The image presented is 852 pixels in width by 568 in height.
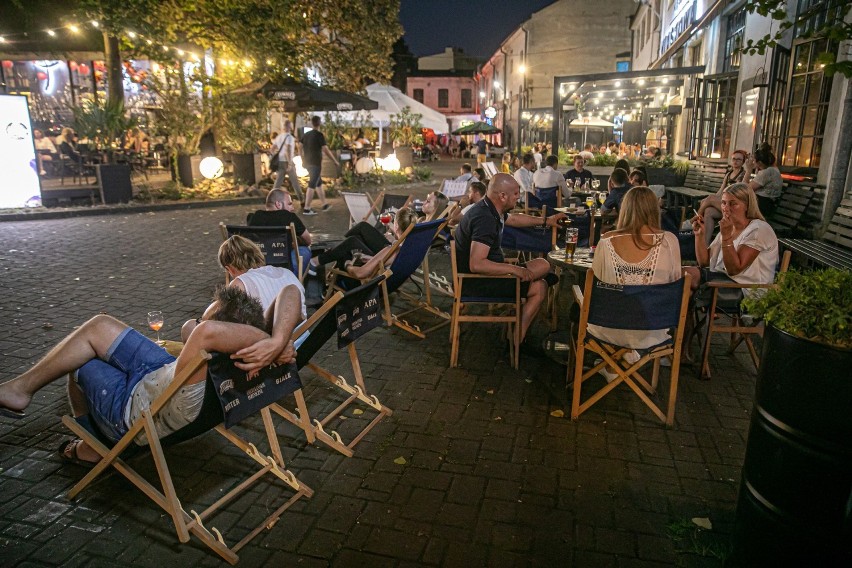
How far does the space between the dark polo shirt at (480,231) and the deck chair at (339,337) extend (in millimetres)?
1224

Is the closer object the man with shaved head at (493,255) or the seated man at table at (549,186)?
the man with shaved head at (493,255)

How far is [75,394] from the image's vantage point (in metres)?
3.21

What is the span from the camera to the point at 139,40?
45.5ft

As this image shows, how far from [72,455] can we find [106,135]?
11.8 metres

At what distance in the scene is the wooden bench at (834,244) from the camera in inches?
226

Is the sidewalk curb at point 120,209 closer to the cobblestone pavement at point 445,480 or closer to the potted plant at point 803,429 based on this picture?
the cobblestone pavement at point 445,480

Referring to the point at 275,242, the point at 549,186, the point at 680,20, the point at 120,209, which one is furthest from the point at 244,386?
the point at 680,20

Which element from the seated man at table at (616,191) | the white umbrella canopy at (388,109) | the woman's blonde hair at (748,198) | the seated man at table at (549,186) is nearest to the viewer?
the woman's blonde hair at (748,198)

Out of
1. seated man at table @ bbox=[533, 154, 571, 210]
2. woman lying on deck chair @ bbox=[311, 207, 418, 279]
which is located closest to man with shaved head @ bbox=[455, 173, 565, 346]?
woman lying on deck chair @ bbox=[311, 207, 418, 279]

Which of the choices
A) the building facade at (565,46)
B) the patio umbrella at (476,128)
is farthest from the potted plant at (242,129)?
the building facade at (565,46)

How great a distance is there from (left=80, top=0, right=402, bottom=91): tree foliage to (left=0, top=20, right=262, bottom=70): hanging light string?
66 millimetres

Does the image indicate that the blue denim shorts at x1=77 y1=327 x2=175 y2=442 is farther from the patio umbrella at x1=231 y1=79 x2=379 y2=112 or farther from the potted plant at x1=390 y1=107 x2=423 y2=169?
the potted plant at x1=390 y1=107 x2=423 y2=169

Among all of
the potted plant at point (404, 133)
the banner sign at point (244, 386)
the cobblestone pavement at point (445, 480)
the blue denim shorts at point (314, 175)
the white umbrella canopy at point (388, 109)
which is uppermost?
the white umbrella canopy at point (388, 109)

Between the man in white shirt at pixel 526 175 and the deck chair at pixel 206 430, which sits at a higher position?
the man in white shirt at pixel 526 175
